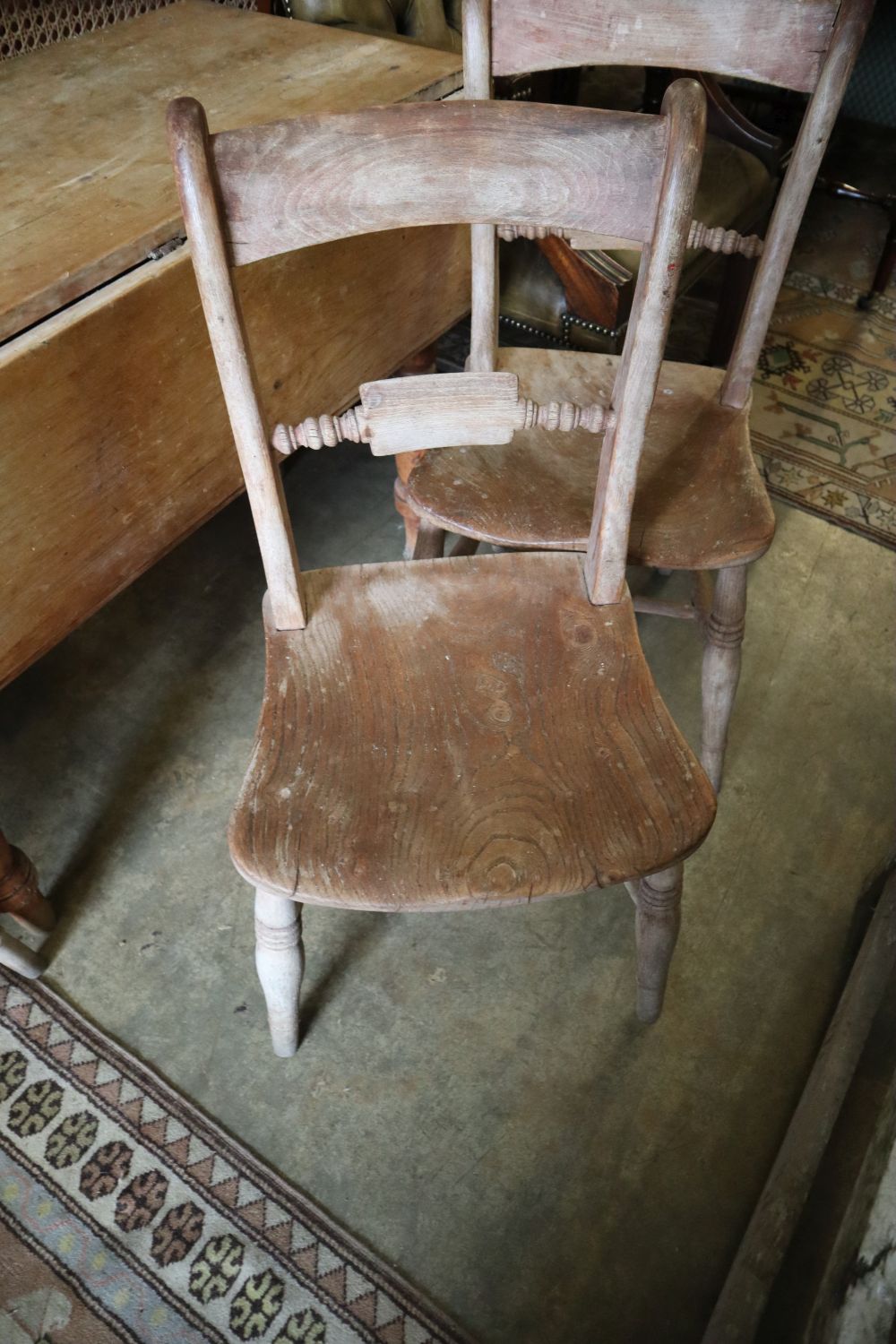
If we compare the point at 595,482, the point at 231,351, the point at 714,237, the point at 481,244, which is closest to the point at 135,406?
the point at 231,351

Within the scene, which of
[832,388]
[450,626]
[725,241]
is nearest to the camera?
[450,626]

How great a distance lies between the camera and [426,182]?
79 centimetres

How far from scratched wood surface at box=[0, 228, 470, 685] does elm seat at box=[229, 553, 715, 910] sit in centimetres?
20

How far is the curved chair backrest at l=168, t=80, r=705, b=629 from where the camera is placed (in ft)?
2.40

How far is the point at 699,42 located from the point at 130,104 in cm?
68

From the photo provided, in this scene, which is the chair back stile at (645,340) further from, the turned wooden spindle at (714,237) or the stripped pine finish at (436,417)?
the turned wooden spindle at (714,237)

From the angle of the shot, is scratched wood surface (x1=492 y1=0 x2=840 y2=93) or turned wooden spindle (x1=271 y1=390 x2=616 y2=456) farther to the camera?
scratched wood surface (x1=492 y1=0 x2=840 y2=93)

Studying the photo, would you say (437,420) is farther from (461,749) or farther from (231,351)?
(461,749)

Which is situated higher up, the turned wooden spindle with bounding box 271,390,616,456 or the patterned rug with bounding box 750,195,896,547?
the turned wooden spindle with bounding box 271,390,616,456

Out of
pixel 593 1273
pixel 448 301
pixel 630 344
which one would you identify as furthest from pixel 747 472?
pixel 593 1273

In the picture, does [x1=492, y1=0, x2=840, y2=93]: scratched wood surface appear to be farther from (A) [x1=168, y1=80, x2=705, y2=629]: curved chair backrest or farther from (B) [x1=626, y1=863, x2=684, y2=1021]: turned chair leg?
(B) [x1=626, y1=863, x2=684, y2=1021]: turned chair leg

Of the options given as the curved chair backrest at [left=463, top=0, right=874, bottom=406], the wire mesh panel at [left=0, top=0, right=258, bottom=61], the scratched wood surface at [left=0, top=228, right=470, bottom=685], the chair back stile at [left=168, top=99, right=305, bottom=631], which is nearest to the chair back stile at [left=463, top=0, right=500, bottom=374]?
the curved chair backrest at [left=463, top=0, right=874, bottom=406]

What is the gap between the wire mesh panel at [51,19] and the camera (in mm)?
1370

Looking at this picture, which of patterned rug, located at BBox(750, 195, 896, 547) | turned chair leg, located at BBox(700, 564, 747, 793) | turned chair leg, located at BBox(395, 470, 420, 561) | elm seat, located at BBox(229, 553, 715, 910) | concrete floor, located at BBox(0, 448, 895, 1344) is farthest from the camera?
patterned rug, located at BBox(750, 195, 896, 547)
